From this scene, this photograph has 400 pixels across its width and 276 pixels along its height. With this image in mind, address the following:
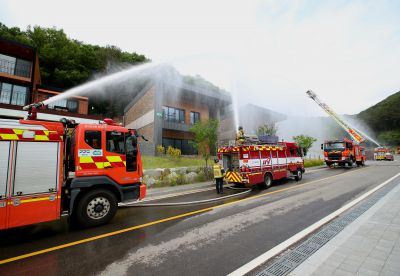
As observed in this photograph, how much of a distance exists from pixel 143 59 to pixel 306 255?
1863 inches

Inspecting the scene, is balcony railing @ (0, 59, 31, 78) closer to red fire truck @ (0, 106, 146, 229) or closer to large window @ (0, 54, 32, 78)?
large window @ (0, 54, 32, 78)

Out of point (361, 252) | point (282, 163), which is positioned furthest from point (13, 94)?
point (361, 252)

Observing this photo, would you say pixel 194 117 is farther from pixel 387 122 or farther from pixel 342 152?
pixel 387 122

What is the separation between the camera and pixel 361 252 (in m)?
3.69

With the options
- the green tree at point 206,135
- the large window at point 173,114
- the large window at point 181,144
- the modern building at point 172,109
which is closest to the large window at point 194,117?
the modern building at point 172,109

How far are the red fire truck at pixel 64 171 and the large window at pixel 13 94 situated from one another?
22738 millimetres

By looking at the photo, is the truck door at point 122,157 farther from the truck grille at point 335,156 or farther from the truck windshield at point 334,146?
the truck windshield at point 334,146

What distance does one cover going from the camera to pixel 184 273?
3.33m

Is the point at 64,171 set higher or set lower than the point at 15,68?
lower

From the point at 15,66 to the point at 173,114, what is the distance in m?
17.8

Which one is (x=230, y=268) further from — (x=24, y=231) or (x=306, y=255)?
(x=24, y=231)

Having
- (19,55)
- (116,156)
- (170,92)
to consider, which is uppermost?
(19,55)

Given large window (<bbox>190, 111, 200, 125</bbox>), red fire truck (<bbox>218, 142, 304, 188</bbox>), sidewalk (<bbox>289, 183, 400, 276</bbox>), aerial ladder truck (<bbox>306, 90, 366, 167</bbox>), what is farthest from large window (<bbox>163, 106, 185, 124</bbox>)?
sidewalk (<bbox>289, 183, 400, 276</bbox>)

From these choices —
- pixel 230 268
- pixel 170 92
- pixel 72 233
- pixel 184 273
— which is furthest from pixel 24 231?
pixel 170 92
